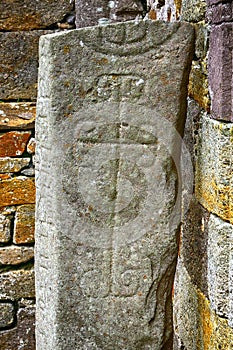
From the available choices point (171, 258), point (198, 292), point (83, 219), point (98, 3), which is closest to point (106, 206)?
point (83, 219)

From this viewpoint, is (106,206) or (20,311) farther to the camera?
(20,311)

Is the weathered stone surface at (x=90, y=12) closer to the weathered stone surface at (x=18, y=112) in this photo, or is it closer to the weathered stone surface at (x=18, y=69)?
the weathered stone surface at (x=18, y=69)

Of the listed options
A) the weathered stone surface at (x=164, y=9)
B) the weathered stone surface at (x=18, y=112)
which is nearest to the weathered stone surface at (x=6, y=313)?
the weathered stone surface at (x=18, y=112)

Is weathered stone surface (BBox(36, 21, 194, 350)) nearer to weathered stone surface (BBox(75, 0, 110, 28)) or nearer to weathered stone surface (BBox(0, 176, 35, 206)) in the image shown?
weathered stone surface (BBox(75, 0, 110, 28))

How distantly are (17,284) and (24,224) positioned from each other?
366 mm

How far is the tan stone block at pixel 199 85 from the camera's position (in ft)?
8.50

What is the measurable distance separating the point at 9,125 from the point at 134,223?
1831mm

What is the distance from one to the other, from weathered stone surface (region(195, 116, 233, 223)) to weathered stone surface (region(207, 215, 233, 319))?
43mm

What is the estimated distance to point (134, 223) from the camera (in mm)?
2648

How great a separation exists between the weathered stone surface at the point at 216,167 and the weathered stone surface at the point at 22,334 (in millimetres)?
2067

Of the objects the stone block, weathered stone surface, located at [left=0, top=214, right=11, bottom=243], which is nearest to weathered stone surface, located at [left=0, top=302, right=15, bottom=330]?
weathered stone surface, located at [left=0, top=214, right=11, bottom=243]

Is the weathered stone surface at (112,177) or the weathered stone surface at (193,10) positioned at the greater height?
the weathered stone surface at (193,10)

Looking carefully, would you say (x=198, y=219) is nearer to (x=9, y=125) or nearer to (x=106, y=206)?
(x=106, y=206)

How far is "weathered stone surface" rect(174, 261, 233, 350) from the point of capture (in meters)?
2.45
